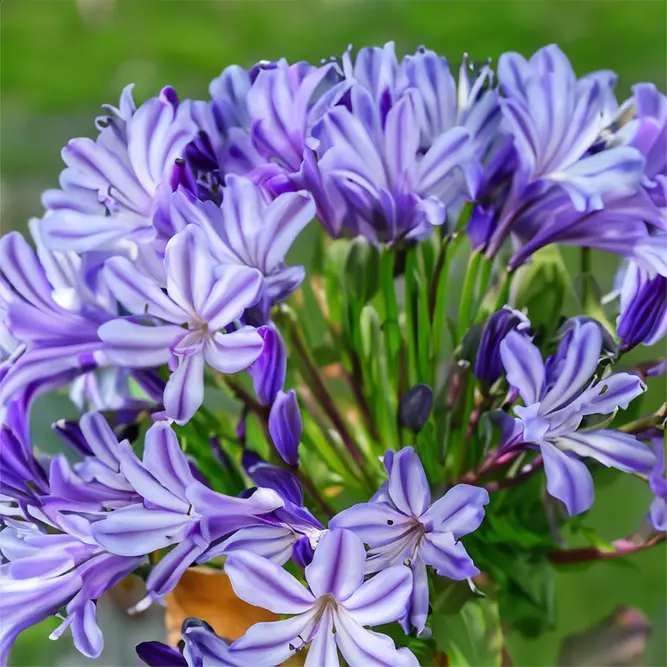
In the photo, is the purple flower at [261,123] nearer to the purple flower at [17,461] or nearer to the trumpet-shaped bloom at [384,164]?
the trumpet-shaped bloom at [384,164]

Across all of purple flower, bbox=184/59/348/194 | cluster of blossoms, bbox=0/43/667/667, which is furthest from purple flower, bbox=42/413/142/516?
purple flower, bbox=184/59/348/194

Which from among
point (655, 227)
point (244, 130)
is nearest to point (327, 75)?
point (244, 130)

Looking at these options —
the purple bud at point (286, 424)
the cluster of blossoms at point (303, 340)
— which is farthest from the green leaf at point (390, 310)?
the purple bud at point (286, 424)

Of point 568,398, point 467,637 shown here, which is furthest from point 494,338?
point 467,637

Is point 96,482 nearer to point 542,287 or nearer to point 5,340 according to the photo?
point 5,340

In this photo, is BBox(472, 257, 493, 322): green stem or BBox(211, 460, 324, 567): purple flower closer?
BBox(211, 460, 324, 567): purple flower

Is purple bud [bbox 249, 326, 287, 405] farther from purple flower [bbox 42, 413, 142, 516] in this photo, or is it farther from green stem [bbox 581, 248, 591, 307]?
green stem [bbox 581, 248, 591, 307]

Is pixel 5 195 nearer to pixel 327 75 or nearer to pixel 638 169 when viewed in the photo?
pixel 327 75
